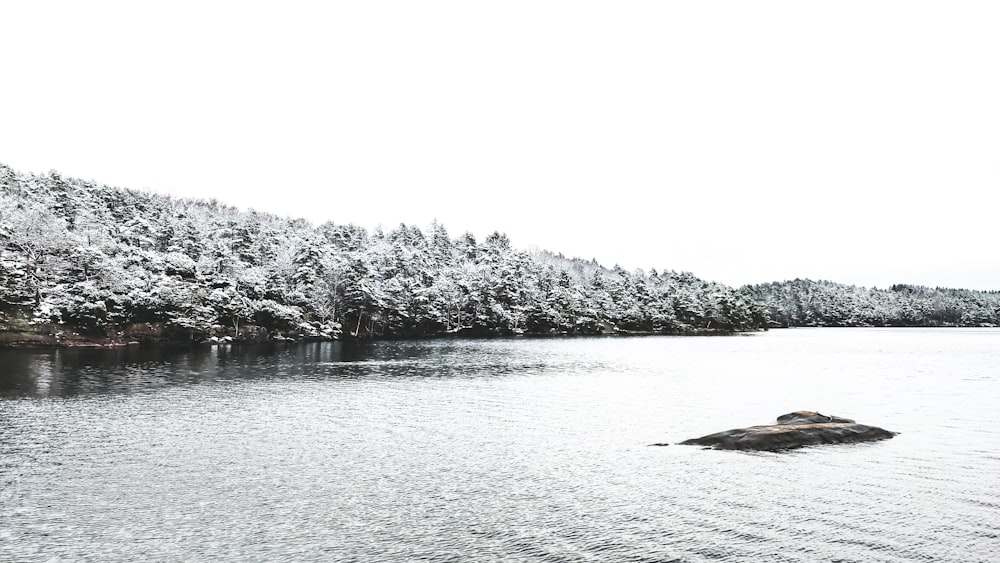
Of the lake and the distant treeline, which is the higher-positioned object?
the distant treeline

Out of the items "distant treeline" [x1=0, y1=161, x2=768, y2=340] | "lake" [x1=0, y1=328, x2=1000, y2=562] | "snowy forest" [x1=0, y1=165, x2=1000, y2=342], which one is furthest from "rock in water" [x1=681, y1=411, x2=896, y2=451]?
"distant treeline" [x1=0, y1=161, x2=768, y2=340]

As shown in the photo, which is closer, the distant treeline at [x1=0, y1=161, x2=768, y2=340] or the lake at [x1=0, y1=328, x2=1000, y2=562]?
the lake at [x1=0, y1=328, x2=1000, y2=562]

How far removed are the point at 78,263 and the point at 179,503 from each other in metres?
80.7

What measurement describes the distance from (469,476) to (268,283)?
9439cm

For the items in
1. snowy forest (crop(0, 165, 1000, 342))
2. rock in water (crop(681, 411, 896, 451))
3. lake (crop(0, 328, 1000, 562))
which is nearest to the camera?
lake (crop(0, 328, 1000, 562))

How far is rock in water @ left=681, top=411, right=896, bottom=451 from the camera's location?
1055 inches

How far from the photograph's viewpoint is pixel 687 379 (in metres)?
56.7

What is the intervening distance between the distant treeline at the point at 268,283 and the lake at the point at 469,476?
40873 mm

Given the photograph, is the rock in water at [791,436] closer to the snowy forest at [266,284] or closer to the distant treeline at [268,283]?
the snowy forest at [266,284]

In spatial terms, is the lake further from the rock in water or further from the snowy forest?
the snowy forest

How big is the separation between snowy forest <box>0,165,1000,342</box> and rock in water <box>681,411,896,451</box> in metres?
82.0

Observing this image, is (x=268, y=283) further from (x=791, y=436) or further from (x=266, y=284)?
(x=791, y=436)

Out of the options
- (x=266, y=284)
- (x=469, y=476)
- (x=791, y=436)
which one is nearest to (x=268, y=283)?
(x=266, y=284)

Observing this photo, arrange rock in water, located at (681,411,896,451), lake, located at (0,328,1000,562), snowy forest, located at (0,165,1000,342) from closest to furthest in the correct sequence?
lake, located at (0,328,1000,562)
rock in water, located at (681,411,896,451)
snowy forest, located at (0,165,1000,342)
